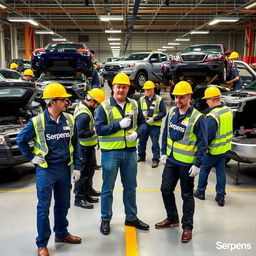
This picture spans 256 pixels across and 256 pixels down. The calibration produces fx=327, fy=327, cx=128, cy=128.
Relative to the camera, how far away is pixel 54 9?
2491 centimetres

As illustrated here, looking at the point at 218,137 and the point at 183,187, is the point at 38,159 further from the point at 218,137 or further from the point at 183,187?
the point at 218,137

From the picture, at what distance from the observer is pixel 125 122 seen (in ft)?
11.7

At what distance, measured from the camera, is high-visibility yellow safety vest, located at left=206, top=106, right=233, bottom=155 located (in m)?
4.60

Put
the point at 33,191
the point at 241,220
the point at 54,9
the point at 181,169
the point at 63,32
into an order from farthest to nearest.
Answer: the point at 63,32 → the point at 54,9 → the point at 33,191 → the point at 241,220 → the point at 181,169

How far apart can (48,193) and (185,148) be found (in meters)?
1.56

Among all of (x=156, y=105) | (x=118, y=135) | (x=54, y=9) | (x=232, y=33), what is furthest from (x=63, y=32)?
(x=118, y=135)

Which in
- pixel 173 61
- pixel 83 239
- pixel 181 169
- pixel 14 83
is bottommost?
pixel 83 239

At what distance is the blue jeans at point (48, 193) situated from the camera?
3.30 metres

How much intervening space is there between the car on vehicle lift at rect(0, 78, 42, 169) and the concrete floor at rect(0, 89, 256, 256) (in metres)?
0.57

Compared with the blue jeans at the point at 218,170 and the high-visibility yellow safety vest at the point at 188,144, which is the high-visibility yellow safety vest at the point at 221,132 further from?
the high-visibility yellow safety vest at the point at 188,144

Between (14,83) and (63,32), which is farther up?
(63,32)

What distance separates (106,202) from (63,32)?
38.3 m

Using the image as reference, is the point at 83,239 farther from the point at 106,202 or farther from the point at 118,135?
the point at 118,135

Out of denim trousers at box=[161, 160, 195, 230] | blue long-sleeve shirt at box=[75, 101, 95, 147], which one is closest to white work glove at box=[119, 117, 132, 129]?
denim trousers at box=[161, 160, 195, 230]
